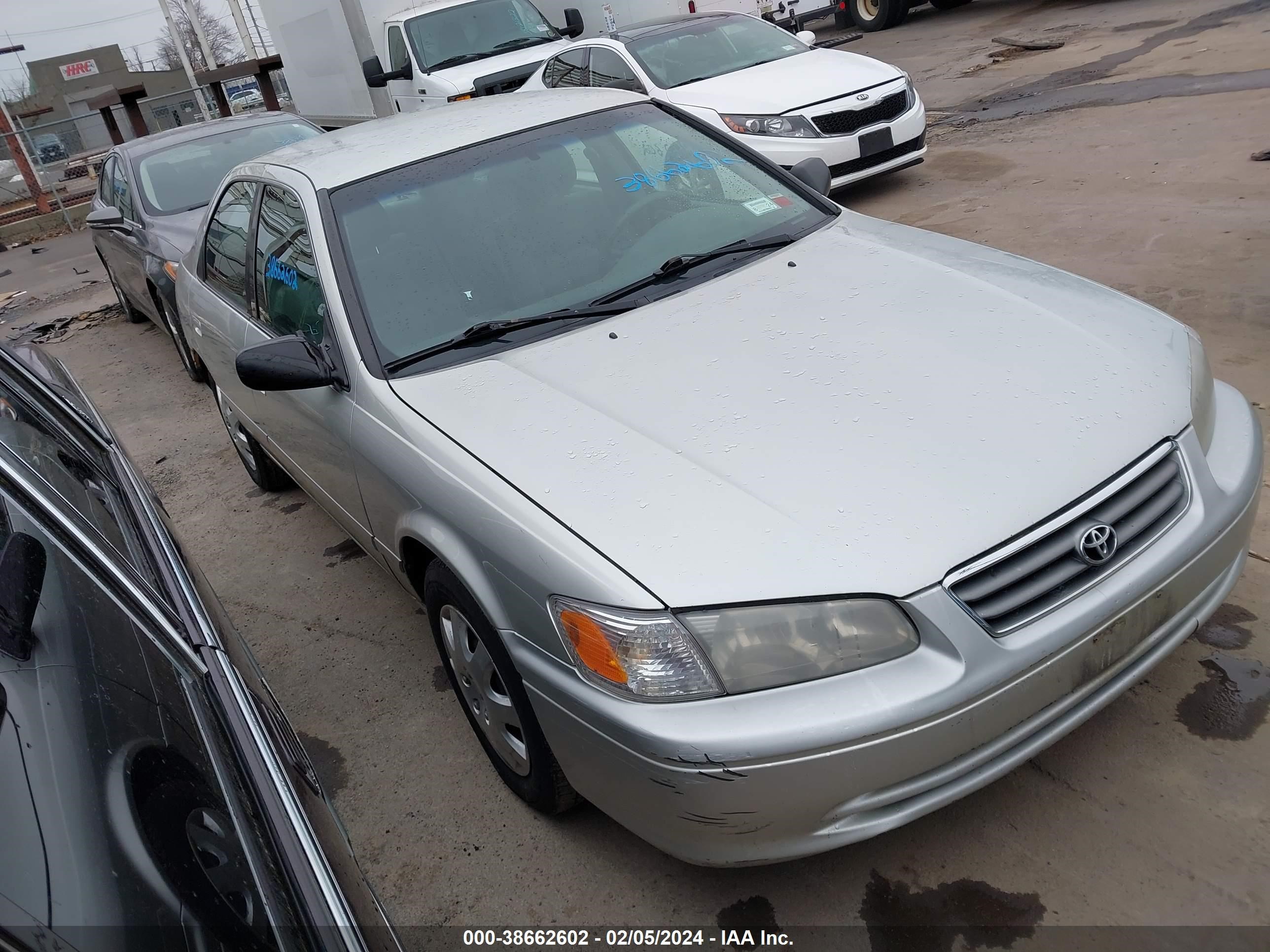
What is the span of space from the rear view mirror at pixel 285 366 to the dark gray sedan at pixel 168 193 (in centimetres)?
384

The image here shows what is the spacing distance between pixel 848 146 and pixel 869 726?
644 centimetres

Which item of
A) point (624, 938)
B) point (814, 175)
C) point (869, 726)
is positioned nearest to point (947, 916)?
point (869, 726)

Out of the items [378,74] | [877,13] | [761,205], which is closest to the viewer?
[761,205]

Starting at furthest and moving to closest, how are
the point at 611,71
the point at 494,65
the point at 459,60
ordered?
the point at 459,60 → the point at 494,65 → the point at 611,71

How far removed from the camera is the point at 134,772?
1273 millimetres

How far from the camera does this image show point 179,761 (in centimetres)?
138

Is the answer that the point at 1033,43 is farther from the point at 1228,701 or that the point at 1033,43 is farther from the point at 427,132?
the point at 1228,701

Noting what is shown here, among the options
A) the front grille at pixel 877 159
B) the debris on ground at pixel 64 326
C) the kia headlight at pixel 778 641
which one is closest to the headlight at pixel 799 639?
the kia headlight at pixel 778 641

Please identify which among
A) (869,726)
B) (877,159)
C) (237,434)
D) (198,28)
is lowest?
(877,159)

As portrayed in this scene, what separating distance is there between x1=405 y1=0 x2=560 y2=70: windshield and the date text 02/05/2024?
10768mm

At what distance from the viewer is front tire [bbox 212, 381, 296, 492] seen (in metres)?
4.84

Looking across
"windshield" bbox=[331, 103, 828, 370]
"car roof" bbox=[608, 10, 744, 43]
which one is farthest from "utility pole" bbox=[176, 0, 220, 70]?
"windshield" bbox=[331, 103, 828, 370]

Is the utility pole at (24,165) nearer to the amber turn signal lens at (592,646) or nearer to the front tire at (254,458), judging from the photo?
the front tire at (254,458)

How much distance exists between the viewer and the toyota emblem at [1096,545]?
204 cm
